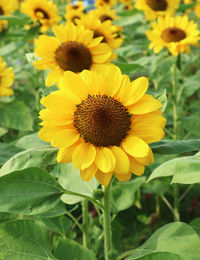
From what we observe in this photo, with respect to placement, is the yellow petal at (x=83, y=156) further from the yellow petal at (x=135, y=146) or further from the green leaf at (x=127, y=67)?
the green leaf at (x=127, y=67)

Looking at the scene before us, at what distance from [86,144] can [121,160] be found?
100 mm

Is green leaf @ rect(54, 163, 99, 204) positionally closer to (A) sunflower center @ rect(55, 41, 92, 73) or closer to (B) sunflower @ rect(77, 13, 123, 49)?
(A) sunflower center @ rect(55, 41, 92, 73)

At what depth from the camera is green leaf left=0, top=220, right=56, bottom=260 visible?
0.95 metres

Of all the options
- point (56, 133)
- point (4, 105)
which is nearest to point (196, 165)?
point (56, 133)

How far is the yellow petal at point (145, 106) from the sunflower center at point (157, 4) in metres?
1.94

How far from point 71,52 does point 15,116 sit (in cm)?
42

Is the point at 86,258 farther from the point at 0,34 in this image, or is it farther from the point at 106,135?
the point at 0,34

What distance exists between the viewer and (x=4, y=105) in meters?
1.73

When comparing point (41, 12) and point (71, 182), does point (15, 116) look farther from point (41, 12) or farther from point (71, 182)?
point (41, 12)

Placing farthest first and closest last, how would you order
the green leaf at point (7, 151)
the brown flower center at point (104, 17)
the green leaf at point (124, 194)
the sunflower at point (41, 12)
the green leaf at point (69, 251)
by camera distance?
the brown flower center at point (104, 17)
the sunflower at point (41, 12)
the green leaf at point (124, 194)
the green leaf at point (7, 151)
the green leaf at point (69, 251)

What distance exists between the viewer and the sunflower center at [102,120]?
865 mm

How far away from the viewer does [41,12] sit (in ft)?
7.41

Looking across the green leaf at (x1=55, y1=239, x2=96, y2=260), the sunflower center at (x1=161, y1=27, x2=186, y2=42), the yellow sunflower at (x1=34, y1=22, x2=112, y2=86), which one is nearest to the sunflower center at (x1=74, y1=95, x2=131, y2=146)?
the green leaf at (x1=55, y1=239, x2=96, y2=260)

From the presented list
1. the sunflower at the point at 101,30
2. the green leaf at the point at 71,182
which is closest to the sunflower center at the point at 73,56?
the sunflower at the point at 101,30
